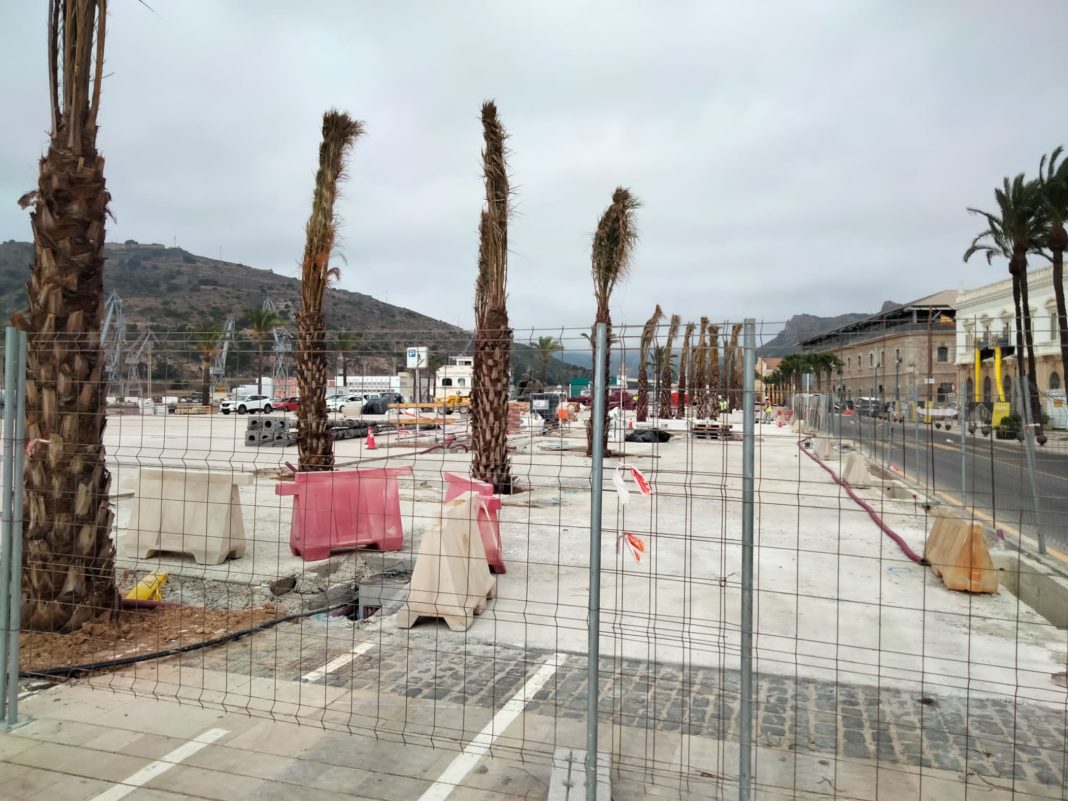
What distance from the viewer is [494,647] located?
527 centimetres

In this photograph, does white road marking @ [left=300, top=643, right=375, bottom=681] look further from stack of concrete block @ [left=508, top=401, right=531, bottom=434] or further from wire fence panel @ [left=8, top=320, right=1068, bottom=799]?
stack of concrete block @ [left=508, top=401, right=531, bottom=434]

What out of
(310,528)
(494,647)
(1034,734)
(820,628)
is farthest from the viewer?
(310,528)

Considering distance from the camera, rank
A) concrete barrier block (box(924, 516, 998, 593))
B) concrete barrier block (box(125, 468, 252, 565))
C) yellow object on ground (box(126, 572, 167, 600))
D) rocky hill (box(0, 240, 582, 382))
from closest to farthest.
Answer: yellow object on ground (box(126, 572, 167, 600))
concrete barrier block (box(924, 516, 998, 593))
concrete barrier block (box(125, 468, 252, 565))
rocky hill (box(0, 240, 582, 382))

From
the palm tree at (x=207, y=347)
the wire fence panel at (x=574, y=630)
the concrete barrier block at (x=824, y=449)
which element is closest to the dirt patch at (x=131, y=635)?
the wire fence panel at (x=574, y=630)

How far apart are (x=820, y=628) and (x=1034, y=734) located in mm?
2045

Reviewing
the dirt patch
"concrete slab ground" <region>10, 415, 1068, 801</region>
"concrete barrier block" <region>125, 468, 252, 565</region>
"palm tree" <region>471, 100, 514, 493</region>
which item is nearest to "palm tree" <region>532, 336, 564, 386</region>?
"concrete slab ground" <region>10, 415, 1068, 801</region>

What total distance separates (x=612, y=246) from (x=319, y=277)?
9.00m

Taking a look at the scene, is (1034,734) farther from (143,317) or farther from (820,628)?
(143,317)

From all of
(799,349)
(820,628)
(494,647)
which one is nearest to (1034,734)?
(820,628)

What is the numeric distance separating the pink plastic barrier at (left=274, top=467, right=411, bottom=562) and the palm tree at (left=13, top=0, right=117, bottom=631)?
9.20ft

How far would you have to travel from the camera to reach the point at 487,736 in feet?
13.5

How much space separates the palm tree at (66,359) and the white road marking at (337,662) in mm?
1921

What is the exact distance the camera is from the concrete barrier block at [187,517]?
791 centimetres

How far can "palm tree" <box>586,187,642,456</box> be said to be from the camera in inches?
747
